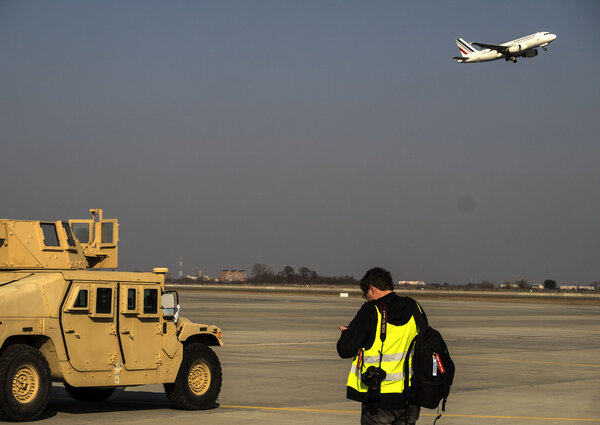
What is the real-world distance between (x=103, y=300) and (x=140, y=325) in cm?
75

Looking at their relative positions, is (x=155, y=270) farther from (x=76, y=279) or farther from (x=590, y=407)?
(x=590, y=407)

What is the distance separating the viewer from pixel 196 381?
54.6ft

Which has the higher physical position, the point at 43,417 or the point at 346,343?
the point at 346,343

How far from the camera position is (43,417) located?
15.1 m

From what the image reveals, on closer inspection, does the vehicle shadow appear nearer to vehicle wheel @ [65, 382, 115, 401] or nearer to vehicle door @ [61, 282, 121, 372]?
vehicle wheel @ [65, 382, 115, 401]

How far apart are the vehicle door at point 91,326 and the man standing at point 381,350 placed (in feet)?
23.1

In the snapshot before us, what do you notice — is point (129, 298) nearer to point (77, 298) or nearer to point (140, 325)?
point (140, 325)

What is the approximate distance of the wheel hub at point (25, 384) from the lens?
14234 millimetres

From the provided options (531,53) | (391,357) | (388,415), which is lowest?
(388,415)

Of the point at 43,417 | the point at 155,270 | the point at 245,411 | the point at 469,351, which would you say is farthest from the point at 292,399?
the point at 469,351

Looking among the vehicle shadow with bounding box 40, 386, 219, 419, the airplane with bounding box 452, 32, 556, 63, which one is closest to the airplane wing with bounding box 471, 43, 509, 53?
the airplane with bounding box 452, 32, 556, 63

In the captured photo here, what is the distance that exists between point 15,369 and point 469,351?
63.8 ft

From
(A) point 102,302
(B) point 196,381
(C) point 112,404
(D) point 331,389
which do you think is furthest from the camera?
(D) point 331,389

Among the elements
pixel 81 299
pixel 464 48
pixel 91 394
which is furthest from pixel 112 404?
pixel 464 48
